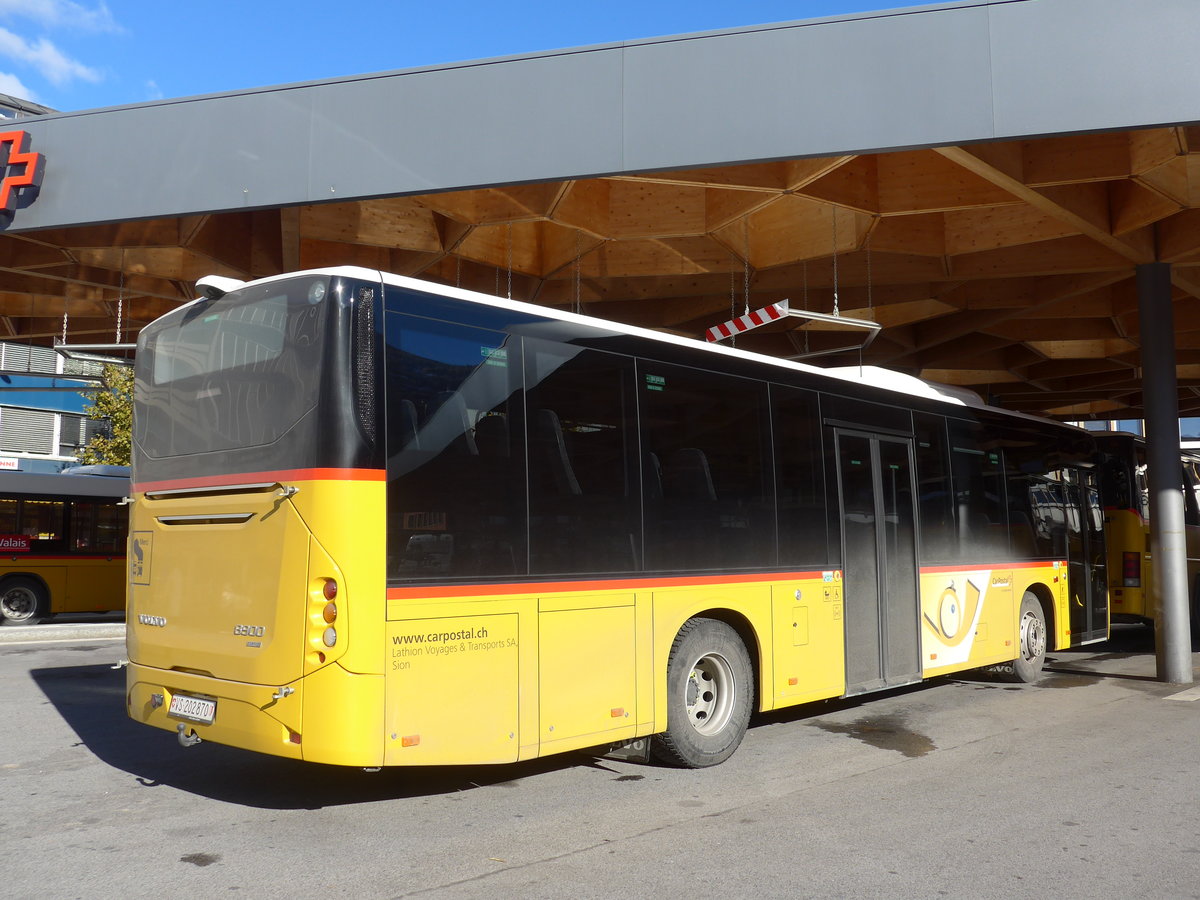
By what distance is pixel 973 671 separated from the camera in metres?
13.4

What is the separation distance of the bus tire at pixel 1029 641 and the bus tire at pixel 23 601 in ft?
58.7

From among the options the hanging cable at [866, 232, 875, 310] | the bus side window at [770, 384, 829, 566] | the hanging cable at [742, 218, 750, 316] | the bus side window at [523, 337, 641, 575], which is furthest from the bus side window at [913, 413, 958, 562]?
the bus side window at [523, 337, 641, 575]

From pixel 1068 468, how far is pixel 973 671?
2.96m

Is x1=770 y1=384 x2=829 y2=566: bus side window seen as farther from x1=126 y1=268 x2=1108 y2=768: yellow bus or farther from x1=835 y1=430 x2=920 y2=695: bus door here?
x1=835 y1=430 x2=920 y2=695: bus door

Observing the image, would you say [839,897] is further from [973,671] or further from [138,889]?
[973,671]

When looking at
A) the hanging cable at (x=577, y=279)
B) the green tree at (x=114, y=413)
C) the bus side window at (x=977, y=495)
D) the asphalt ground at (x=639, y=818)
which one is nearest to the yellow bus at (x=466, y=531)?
the asphalt ground at (x=639, y=818)

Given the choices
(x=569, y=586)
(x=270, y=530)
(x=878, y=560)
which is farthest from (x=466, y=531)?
(x=878, y=560)

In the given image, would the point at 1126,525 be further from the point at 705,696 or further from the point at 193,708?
the point at 193,708

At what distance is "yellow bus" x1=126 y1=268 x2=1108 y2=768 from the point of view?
557cm

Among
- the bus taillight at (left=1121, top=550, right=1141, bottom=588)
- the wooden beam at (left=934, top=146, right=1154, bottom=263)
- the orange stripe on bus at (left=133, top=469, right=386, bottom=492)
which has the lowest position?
the bus taillight at (left=1121, top=550, right=1141, bottom=588)

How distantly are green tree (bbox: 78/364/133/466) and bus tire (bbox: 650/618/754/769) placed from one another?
930 inches

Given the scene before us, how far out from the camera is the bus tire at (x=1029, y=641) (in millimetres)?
12062

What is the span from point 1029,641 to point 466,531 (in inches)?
347

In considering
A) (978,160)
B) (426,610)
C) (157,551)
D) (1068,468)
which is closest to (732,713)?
(426,610)
